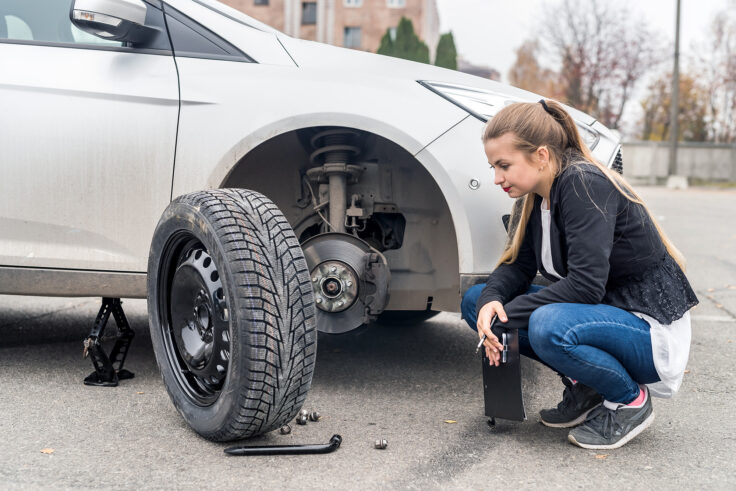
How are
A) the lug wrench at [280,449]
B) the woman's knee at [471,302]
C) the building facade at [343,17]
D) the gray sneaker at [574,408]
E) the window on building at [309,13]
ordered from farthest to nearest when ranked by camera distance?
the window on building at [309,13], the building facade at [343,17], the woman's knee at [471,302], the gray sneaker at [574,408], the lug wrench at [280,449]

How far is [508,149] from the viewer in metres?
2.38

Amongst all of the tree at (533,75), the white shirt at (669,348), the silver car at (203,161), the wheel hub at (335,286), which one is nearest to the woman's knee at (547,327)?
the white shirt at (669,348)

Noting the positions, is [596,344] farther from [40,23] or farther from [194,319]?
[40,23]

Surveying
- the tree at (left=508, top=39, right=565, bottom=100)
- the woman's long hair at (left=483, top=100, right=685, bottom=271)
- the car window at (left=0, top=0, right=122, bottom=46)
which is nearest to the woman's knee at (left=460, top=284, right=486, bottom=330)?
the woman's long hair at (left=483, top=100, right=685, bottom=271)

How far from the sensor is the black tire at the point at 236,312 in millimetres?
2176

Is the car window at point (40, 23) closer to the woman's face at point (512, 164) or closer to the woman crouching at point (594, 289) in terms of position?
the woman's face at point (512, 164)

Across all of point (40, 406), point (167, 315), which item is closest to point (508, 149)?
point (167, 315)

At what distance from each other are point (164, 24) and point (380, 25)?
40728 millimetres

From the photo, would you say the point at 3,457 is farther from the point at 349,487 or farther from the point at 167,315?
the point at 349,487

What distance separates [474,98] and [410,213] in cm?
51

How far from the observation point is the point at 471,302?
106 inches

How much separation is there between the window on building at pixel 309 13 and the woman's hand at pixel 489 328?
4255 cm

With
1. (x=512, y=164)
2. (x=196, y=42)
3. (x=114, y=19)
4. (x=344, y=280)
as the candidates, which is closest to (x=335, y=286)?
(x=344, y=280)

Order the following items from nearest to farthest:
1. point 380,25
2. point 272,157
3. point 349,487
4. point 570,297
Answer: point 349,487 → point 570,297 → point 272,157 → point 380,25
